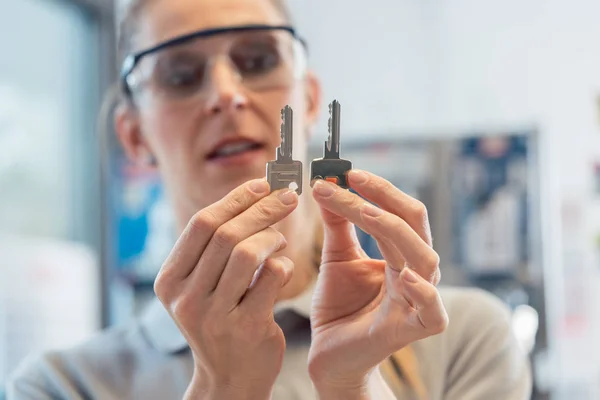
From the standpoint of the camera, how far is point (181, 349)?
2.81 feet

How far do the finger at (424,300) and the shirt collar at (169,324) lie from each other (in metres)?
0.30

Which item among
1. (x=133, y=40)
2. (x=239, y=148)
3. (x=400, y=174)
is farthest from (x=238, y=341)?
(x=400, y=174)

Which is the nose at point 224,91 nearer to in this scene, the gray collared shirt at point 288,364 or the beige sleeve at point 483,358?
the gray collared shirt at point 288,364

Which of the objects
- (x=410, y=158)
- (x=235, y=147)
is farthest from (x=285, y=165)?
(x=410, y=158)

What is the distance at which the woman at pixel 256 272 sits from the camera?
22.6 inches

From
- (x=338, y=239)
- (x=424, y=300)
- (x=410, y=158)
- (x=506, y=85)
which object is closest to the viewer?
(x=424, y=300)

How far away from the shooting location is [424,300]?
532 mm

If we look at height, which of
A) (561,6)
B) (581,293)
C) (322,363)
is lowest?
(581,293)

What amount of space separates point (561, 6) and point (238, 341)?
2.71 meters

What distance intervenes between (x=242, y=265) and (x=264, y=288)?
3 centimetres

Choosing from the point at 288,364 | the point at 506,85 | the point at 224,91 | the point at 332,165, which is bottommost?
the point at 288,364

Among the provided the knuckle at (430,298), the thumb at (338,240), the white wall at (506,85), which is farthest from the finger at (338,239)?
the white wall at (506,85)

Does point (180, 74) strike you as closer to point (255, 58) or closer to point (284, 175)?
point (255, 58)

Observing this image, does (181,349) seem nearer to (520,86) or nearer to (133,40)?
(133,40)
